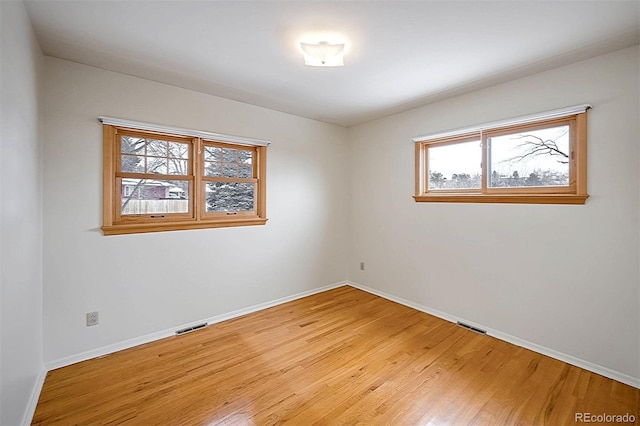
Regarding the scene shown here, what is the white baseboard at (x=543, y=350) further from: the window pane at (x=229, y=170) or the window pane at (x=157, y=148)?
the window pane at (x=157, y=148)

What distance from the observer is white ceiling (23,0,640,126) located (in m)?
1.71

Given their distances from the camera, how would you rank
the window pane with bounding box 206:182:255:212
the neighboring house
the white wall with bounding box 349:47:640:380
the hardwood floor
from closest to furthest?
the hardwood floor, the white wall with bounding box 349:47:640:380, the neighboring house, the window pane with bounding box 206:182:255:212

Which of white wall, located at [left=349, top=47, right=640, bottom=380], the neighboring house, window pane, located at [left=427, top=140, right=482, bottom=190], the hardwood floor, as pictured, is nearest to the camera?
the hardwood floor

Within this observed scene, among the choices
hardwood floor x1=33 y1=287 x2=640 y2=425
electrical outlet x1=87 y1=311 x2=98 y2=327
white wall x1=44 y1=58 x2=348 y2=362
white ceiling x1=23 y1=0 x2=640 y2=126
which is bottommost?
hardwood floor x1=33 y1=287 x2=640 y2=425

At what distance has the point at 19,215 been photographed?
1.59 m

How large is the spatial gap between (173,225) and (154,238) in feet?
0.68

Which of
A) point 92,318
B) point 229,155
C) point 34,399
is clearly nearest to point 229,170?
point 229,155

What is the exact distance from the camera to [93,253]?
243 cm

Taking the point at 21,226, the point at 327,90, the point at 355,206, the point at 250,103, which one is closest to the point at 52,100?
the point at 21,226


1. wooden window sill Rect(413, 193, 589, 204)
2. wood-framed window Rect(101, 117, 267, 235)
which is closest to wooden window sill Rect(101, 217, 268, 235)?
wood-framed window Rect(101, 117, 267, 235)

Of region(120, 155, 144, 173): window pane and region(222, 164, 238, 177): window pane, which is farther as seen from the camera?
region(222, 164, 238, 177): window pane

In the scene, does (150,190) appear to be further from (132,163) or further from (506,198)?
(506,198)

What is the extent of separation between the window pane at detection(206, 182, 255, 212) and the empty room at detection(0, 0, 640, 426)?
26 millimetres

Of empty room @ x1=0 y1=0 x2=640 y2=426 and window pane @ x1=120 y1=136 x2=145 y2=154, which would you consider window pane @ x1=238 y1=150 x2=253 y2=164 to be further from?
window pane @ x1=120 y1=136 x2=145 y2=154
